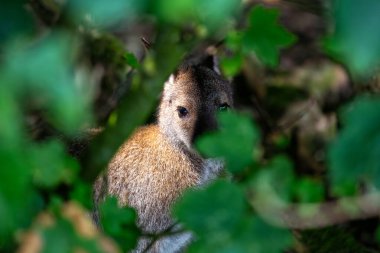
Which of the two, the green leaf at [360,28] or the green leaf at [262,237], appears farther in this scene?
the green leaf at [262,237]

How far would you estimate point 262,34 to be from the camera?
250cm

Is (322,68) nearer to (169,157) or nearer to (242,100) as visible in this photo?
(242,100)

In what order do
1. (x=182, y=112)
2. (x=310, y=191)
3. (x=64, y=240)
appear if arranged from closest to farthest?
(x=64, y=240)
(x=310, y=191)
(x=182, y=112)

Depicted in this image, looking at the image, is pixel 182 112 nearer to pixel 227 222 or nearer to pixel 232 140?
pixel 232 140

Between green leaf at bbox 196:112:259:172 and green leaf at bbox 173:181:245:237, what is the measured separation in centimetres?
15

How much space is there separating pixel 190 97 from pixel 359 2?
3237 millimetres

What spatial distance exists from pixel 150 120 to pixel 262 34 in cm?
240

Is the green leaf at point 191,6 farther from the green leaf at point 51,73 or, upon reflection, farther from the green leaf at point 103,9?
the green leaf at point 51,73

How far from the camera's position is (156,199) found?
14.8 ft

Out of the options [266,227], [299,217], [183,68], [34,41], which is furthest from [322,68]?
[34,41]

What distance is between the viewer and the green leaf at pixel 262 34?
245 cm

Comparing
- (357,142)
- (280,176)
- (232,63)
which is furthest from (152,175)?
(357,142)

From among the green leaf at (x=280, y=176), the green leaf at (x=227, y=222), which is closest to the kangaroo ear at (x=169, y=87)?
the green leaf at (x=280, y=176)

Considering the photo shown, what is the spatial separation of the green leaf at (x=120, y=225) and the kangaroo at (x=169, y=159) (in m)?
1.71
